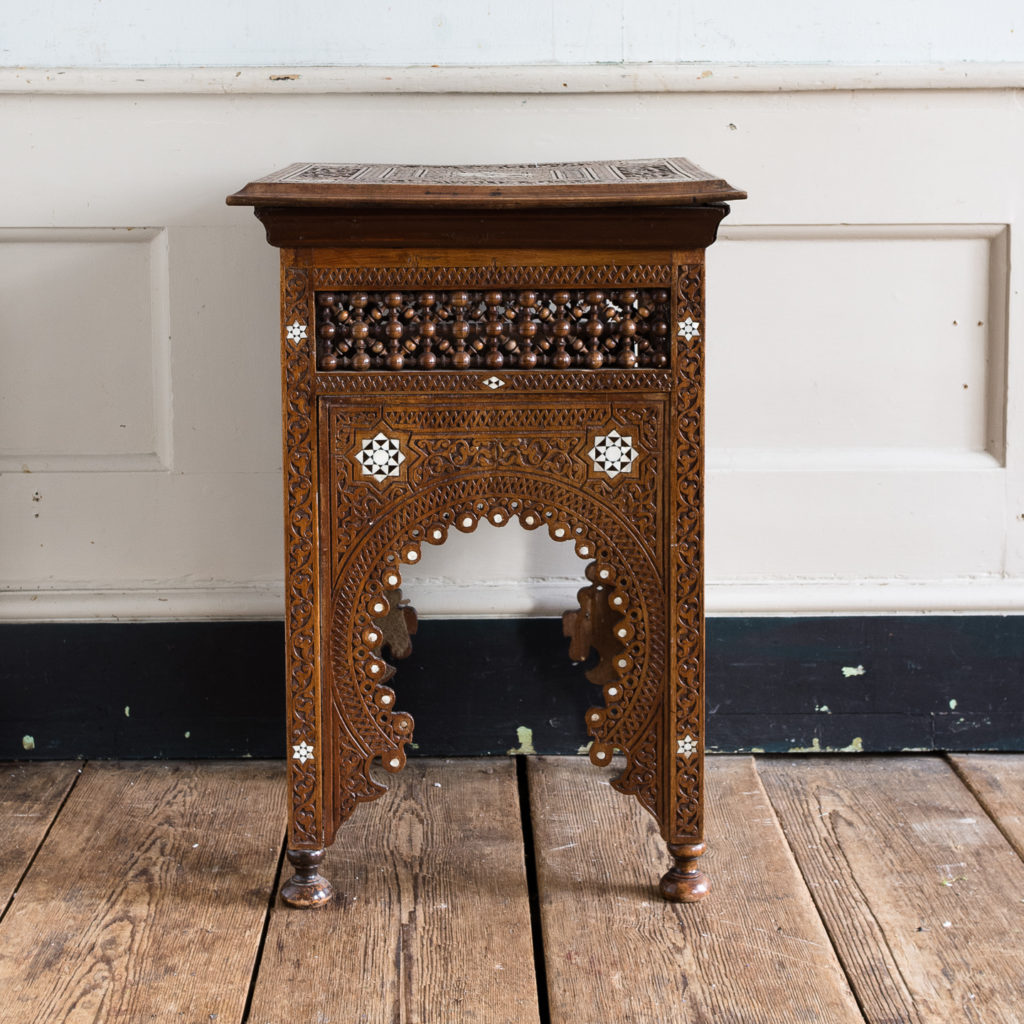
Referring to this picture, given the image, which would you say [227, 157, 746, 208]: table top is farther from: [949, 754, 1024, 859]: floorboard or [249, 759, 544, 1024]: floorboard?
[949, 754, 1024, 859]: floorboard

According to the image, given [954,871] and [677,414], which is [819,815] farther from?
[677,414]

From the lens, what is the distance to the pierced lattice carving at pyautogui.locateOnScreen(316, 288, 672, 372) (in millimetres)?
1196

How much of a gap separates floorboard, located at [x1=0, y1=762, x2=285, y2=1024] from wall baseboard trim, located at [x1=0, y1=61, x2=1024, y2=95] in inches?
38.6

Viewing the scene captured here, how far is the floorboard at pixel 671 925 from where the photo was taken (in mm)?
1079

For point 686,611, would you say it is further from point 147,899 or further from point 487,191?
point 147,899

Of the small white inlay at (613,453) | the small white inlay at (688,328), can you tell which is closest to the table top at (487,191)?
the small white inlay at (688,328)

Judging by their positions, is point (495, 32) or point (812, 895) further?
point (495, 32)

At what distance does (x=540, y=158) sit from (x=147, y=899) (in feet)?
3.62

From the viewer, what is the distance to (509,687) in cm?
166

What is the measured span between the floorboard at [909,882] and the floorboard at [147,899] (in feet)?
2.15

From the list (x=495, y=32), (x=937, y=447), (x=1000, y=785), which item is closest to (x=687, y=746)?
(x=1000, y=785)

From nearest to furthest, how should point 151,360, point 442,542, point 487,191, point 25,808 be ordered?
point 487,191 < point 442,542 < point 25,808 < point 151,360

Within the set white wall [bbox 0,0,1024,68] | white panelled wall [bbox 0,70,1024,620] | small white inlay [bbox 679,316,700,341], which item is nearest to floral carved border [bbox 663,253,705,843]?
small white inlay [bbox 679,316,700,341]

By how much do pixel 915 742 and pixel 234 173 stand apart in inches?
51.6
